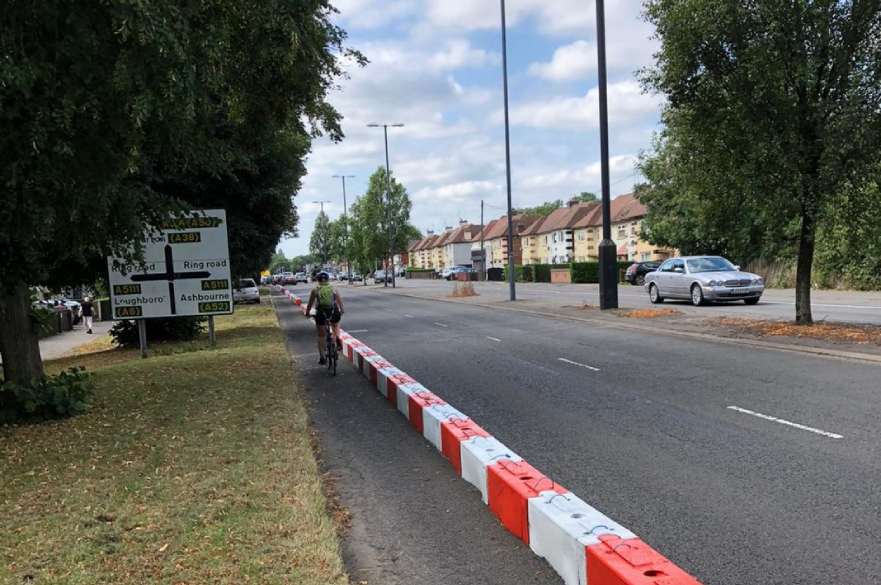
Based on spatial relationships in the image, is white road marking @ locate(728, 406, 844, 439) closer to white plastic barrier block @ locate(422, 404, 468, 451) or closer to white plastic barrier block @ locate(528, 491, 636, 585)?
white plastic barrier block @ locate(422, 404, 468, 451)

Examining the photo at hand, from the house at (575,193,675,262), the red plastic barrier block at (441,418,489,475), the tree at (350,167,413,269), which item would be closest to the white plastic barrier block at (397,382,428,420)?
the red plastic barrier block at (441,418,489,475)

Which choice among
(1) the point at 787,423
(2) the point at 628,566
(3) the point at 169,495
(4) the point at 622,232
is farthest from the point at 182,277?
(4) the point at 622,232

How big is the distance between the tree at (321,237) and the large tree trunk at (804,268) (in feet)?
348

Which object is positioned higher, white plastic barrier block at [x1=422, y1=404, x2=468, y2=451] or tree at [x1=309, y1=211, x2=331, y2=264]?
tree at [x1=309, y1=211, x2=331, y2=264]

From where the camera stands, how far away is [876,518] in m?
4.25

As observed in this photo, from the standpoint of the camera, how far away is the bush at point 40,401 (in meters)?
7.75

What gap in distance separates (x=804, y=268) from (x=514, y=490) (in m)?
11.7

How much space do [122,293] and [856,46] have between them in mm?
14732

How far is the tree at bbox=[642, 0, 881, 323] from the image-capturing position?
1180cm

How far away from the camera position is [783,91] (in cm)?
1243

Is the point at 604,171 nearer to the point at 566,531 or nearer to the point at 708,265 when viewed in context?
the point at 708,265

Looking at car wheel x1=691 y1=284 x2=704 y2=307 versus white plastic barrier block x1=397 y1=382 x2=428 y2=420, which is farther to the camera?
car wheel x1=691 y1=284 x2=704 y2=307

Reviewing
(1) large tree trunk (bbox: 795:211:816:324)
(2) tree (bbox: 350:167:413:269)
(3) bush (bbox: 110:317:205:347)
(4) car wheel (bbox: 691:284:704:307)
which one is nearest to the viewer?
(1) large tree trunk (bbox: 795:211:816:324)

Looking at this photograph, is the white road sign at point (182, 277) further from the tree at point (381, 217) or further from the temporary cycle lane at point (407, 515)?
the tree at point (381, 217)
